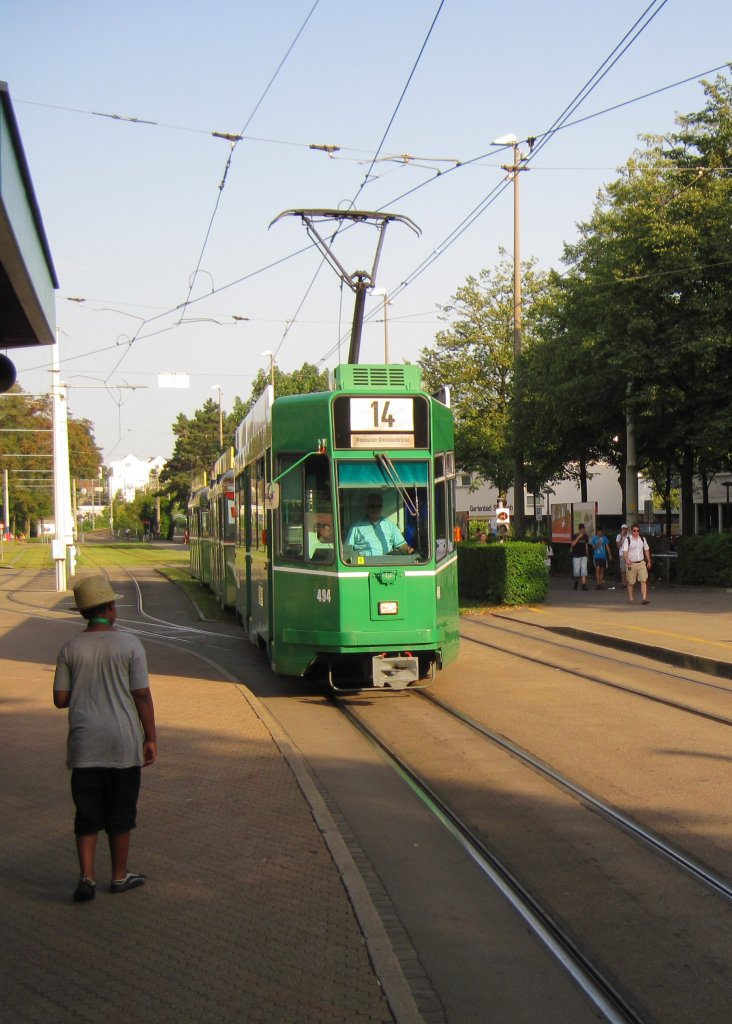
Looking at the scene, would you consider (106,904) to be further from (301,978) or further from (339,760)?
Answer: (339,760)

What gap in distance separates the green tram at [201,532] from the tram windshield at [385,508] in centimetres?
1636

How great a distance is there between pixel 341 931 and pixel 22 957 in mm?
1332

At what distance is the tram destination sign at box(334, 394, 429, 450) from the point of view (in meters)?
→ 11.4

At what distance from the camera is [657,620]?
1961 centimetres

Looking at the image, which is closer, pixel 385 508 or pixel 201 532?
pixel 385 508

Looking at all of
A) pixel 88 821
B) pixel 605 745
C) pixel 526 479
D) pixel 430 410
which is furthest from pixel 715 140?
pixel 88 821

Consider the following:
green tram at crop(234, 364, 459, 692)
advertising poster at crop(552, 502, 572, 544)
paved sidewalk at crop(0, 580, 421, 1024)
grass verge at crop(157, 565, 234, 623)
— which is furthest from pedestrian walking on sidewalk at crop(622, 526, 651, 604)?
paved sidewalk at crop(0, 580, 421, 1024)

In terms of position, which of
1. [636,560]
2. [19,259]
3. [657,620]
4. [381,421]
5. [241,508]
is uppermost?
[19,259]

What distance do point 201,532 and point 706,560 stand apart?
44.0 feet

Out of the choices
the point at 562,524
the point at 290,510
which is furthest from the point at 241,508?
the point at 562,524

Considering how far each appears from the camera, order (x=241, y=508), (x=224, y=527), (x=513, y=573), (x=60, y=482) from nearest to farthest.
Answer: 1. (x=241, y=508)
2. (x=224, y=527)
3. (x=513, y=573)
4. (x=60, y=482)

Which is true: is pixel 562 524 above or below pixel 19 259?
below

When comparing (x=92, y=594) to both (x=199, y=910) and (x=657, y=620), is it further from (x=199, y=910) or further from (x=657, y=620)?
(x=657, y=620)

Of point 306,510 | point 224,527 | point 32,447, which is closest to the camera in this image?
point 306,510
